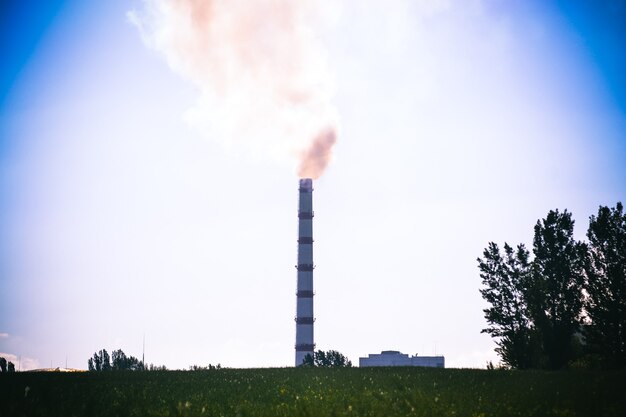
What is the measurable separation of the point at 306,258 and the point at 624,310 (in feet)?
171

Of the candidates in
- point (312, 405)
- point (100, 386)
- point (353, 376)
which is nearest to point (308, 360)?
point (353, 376)

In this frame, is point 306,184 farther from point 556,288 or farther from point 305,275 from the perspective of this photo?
point 556,288

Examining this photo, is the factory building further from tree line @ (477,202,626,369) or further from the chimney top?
tree line @ (477,202,626,369)

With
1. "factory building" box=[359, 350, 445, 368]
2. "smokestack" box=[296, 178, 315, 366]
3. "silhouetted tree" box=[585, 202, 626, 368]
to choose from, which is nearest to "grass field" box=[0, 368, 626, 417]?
"silhouetted tree" box=[585, 202, 626, 368]

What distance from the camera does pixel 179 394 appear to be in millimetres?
15391

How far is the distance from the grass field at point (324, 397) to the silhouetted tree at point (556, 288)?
1699 centimetres

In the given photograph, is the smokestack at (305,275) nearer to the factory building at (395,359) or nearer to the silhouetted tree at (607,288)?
the factory building at (395,359)

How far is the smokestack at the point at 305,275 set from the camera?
79.2 m

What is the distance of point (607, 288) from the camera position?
3625 cm

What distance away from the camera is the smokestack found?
260 ft

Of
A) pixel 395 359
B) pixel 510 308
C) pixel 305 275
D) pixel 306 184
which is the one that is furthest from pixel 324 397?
pixel 395 359

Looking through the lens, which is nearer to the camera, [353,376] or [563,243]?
[353,376]

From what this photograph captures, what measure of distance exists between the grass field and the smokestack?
197ft

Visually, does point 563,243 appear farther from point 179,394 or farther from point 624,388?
point 179,394
